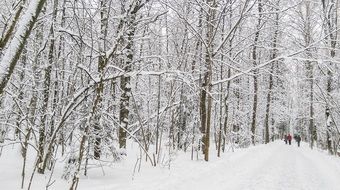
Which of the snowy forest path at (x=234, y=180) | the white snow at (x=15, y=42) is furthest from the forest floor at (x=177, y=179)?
the white snow at (x=15, y=42)

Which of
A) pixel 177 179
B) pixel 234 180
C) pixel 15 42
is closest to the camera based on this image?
pixel 15 42

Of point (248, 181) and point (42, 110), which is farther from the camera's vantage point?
point (248, 181)

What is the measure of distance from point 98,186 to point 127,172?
232 centimetres

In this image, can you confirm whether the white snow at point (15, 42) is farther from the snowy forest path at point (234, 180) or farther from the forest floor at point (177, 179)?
the snowy forest path at point (234, 180)

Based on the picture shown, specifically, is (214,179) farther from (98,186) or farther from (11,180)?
(11,180)

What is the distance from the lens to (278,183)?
10242 millimetres

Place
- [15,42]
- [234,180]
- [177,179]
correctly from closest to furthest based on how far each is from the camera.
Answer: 1. [15,42]
2. [177,179]
3. [234,180]

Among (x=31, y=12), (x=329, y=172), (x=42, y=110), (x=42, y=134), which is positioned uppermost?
(x=31, y=12)

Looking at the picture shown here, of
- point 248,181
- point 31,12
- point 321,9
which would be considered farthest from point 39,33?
point 321,9

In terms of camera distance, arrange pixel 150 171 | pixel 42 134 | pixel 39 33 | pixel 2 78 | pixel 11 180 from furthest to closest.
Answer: pixel 150 171 < pixel 39 33 < pixel 42 134 < pixel 11 180 < pixel 2 78

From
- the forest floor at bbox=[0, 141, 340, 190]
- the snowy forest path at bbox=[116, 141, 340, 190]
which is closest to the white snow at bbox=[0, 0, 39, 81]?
the forest floor at bbox=[0, 141, 340, 190]

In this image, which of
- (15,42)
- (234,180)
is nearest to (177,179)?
(234,180)

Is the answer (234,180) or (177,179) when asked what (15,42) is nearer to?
(177,179)

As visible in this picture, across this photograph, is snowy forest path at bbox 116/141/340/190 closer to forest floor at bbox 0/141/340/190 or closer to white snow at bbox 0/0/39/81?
forest floor at bbox 0/141/340/190
